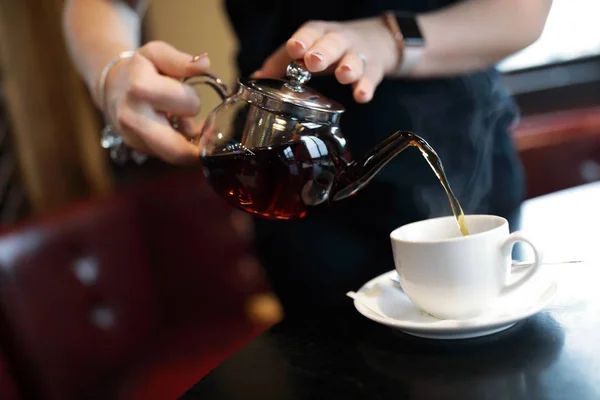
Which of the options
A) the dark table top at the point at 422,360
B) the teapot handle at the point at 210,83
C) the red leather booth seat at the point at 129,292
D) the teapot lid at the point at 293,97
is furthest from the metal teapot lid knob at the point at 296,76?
the red leather booth seat at the point at 129,292

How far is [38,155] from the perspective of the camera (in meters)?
2.51

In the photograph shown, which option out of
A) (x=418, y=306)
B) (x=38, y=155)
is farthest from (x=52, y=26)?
(x=418, y=306)

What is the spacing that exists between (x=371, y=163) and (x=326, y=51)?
0.12m

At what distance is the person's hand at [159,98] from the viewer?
2.46 feet

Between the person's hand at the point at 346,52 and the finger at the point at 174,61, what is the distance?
6 centimetres

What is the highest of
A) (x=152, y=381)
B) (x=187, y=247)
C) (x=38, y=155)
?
(x=38, y=155)

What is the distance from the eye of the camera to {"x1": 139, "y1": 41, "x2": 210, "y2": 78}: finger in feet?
2.48

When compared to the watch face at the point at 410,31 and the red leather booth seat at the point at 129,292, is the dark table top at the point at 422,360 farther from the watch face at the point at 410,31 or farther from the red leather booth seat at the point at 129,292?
the red leather booth seat at the point at 129,292

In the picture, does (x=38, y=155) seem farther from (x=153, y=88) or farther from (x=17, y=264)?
(x=153, y=88)

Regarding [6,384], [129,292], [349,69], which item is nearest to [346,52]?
[349,69]

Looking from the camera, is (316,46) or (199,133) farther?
(199,133)

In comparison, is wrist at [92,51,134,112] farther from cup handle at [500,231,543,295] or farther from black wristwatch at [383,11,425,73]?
cup handle at [500,231,543,295]

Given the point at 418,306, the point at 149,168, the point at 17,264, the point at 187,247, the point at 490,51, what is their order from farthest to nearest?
1. the point at 149,168
2. the point at 187,247
3. the point at 17,264
4. the point at 490,51
5. the point at 418,306

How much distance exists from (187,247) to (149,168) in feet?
2.22
